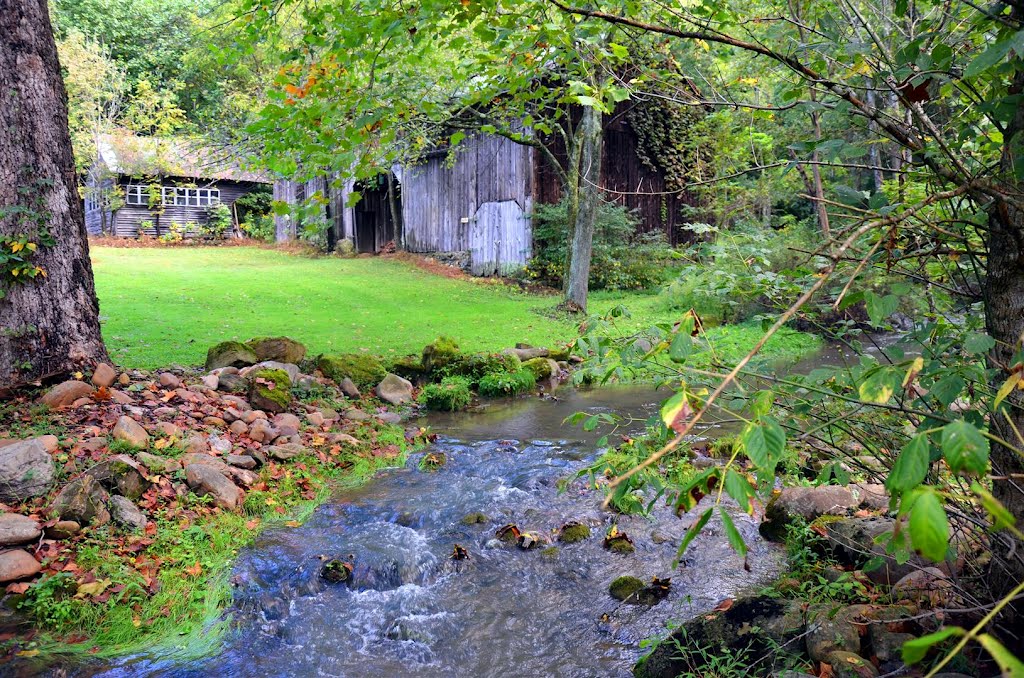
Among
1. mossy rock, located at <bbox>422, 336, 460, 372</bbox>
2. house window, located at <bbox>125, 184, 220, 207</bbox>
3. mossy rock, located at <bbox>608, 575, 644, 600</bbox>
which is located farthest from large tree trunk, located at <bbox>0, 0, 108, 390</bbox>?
house window, located at <bbox>125, 184, 220, 207</bbox>

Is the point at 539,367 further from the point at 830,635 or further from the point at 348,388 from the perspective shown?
the point at 830,635

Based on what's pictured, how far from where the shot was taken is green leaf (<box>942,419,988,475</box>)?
4.12 ft

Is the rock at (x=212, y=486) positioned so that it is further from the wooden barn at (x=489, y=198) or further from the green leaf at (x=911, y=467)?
the wooden barn at (x=489, y=198)

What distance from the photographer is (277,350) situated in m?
9.59

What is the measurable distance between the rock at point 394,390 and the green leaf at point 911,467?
8.46 m

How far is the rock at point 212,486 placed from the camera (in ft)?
18.6

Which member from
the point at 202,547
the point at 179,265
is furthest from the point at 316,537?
the point at 179,265

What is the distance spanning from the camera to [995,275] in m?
2.45

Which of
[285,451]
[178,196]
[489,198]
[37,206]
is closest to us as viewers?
[37,206]

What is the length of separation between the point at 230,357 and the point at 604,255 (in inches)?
511

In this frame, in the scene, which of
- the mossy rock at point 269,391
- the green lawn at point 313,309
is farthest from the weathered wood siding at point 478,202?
the mossy rock at point 269,391

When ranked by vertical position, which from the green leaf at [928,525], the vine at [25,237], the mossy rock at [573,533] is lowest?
the mossy rock at [573,533]

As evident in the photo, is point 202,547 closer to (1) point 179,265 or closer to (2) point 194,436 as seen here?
(2) point 194,436

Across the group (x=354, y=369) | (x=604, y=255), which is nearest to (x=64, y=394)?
(x=354, y=369)
